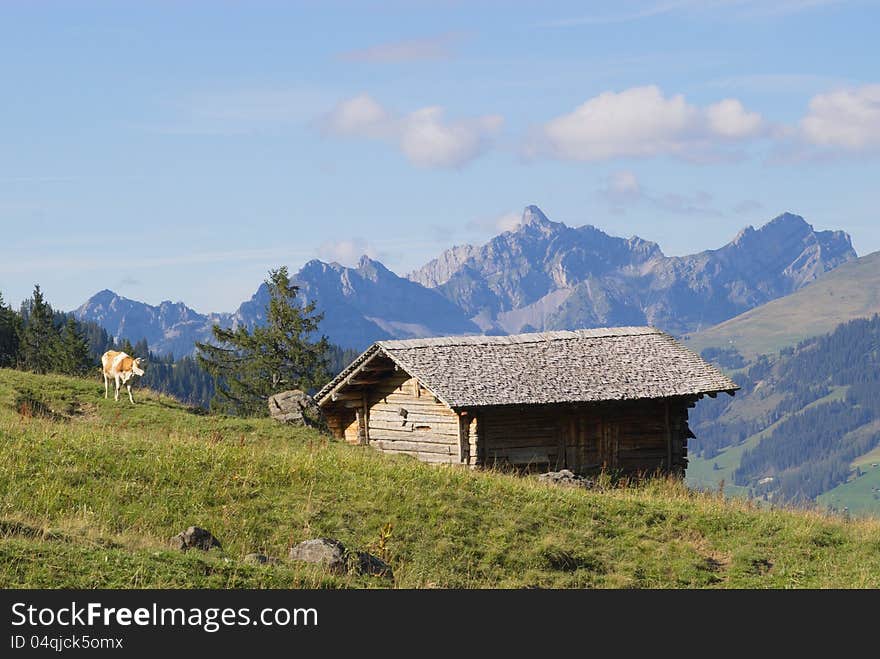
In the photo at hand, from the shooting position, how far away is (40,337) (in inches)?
3356

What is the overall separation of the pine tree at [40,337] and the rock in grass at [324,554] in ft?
212

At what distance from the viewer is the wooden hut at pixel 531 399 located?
109ft

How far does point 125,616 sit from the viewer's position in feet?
37.3

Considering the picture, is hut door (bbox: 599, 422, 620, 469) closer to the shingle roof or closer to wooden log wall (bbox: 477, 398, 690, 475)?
wooden log wall (bbox: 477, 398, 690, 475)

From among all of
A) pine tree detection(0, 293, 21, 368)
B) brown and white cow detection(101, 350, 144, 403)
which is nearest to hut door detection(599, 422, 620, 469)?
brown and white cow detection(101, 350, 144, 403)

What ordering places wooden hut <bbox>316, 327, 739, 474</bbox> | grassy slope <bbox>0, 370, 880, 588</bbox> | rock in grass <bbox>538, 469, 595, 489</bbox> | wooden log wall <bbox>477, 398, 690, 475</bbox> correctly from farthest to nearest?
wooden log wall <bbox>477, 398, 690, 475</bbox>, wooden hut <bbox>316, 327, 739, 474</bbox>, rock in grass <bbox>538, 469, 595, 489</bbox>, grassy slope <bbox>0, 370, 880, 588</bbox>

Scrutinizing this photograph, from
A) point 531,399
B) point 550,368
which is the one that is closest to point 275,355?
point 550,368

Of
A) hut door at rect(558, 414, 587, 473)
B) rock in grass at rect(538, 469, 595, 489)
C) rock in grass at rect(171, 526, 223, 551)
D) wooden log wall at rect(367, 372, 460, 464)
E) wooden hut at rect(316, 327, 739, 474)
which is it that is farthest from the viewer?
wooden log wall at rect(367, 372, 460, 464)

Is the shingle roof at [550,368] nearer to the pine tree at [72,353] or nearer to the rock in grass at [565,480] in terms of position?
the rock in grass at [565,480]

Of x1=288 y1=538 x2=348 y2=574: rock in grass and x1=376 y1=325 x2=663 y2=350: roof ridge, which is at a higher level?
x1=376 y1=325 x2=663 y2=350: roof ridge

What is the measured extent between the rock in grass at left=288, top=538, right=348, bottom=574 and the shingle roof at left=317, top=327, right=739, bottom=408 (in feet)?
51.6

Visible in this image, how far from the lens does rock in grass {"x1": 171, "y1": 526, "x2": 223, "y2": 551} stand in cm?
1591

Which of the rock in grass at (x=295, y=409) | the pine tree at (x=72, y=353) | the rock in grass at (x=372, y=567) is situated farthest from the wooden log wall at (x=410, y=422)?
the pine tree at (x=72, y=353)

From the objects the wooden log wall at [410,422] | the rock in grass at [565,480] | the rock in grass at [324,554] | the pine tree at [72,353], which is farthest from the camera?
the pine tree at [72,353]
